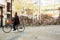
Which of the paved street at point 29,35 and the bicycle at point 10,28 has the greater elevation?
the bicycle at point 10,28

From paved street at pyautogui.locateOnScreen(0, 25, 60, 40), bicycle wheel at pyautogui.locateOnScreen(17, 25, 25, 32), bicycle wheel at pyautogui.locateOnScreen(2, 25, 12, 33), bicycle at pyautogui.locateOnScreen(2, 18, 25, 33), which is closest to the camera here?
paved street at pyautogui.locateOnScreen(0, 25, 60, 40)

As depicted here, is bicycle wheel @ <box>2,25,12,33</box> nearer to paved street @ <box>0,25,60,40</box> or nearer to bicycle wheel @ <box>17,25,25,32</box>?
paved street @ <box>0,25,60,40</box>

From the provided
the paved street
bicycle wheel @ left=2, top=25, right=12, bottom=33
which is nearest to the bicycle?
bicycle wheel @ left=2, top=25, right=12, bottom=33

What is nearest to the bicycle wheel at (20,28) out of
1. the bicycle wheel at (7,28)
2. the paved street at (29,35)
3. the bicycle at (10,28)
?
the bicycle at (10,28)

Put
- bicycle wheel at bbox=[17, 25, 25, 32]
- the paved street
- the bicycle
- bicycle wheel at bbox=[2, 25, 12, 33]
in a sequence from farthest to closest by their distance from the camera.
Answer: bicycle wheel at bbox=[17, 25, 25, 32] < the bicycle < bicycle wheel at bbox=[2, 25, 12, 33] < the paved street

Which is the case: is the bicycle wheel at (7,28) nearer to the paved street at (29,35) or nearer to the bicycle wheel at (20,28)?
the paved street at (29,35)

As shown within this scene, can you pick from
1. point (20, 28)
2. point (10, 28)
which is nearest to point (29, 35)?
point (10, 28)

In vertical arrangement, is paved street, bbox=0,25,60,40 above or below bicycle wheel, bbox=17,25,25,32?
below

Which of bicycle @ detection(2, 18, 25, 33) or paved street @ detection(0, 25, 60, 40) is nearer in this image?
paved street @ detection(0, 25, 60, 40)

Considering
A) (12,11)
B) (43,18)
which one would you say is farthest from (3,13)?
(43,18)

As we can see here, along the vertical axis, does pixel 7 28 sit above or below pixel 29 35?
above

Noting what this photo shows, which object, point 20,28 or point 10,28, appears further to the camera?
point 20,28

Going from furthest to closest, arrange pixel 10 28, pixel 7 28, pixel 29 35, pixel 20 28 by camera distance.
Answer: pixel 20 28
pixel 10 28
pixel 7 28
pixel 29 35

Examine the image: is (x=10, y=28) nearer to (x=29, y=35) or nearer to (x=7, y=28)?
(x=7, y=28)
